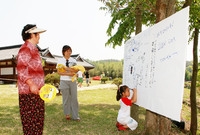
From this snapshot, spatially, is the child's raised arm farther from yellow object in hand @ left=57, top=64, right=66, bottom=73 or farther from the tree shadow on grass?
yellow object in hand @ left=57, top=64, right=66, bottom=73

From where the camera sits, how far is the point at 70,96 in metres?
6.89

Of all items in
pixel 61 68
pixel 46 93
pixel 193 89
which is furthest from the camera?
pixel 193 89

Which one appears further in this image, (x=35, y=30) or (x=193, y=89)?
(x=193, y=89)

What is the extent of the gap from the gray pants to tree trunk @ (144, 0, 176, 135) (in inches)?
90.2

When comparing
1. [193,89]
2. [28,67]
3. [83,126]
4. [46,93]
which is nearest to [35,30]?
[28,67]

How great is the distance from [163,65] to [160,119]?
5.85ft

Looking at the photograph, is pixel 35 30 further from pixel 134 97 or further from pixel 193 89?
pixel 193 89

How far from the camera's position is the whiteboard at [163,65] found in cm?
318

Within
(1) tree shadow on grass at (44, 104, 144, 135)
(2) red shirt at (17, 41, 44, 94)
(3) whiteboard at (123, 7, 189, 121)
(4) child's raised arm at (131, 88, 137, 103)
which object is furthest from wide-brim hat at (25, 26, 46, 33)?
(1) tree shadow on grass at (44, 104, 144, 135)

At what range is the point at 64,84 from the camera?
22.0ft

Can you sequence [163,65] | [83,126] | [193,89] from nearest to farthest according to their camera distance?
1. [163,65]
2. [83,126]
3. [193,89]

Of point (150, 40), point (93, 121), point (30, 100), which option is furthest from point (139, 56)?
point (93, 121)

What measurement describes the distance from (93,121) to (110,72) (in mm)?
65153

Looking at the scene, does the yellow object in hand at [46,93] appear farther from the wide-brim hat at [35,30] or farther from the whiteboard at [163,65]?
the whiteboard at [163,65]
